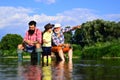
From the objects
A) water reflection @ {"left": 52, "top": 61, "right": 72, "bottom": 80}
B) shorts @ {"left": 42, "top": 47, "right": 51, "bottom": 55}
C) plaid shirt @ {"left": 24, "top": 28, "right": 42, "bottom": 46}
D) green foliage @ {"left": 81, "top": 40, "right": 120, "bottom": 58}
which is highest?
green foliage @ {"left": 81, "top": 40, "right": 120, "bottom": 58}

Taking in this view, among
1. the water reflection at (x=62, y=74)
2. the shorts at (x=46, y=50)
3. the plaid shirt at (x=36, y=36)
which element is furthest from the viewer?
the shorts at (x=46, y=50)

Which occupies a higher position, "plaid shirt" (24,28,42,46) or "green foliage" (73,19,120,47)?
"green foliage" (73,19,120,47)

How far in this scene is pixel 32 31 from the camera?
50.9 feet

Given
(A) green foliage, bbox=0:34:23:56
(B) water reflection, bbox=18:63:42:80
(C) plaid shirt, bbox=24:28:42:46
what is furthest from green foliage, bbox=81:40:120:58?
(A) green foliage, bbox=0:34:23:56

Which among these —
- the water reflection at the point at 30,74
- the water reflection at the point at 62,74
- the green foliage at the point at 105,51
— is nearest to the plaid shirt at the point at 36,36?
the water reflection at the point at 62,74

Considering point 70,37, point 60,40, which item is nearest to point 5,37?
point 70,37

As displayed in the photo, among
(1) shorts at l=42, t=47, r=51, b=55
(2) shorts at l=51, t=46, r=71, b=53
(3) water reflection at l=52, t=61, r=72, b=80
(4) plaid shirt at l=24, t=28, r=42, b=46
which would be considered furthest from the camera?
(2) shorts at l=51, t=46, r=71, b=53

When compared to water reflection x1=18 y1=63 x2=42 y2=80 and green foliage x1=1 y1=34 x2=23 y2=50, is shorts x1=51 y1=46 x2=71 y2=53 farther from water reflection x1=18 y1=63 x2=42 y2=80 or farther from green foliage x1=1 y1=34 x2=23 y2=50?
green foliage x1=1 y1=34 x2=23 y2=50

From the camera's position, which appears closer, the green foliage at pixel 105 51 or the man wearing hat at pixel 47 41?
the man wearing hat at pixel 47 41

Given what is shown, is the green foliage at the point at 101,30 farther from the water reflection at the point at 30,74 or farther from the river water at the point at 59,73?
the water reflection at the point at 30,74

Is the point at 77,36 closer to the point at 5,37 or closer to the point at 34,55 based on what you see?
the point at 5,37

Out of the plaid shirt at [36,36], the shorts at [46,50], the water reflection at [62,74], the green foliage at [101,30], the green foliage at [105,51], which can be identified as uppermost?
the green foliage at [101,30]

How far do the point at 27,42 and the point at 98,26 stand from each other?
59631 mm

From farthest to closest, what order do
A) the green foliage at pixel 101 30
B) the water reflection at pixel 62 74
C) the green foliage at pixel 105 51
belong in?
the green foliage at pixel 101 30, the green foliage at pixel 105 51, the water reflection at pixel 62 74
